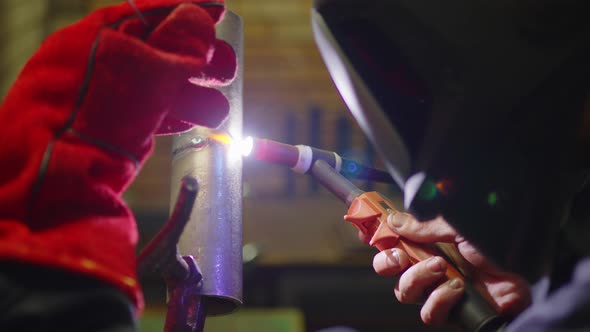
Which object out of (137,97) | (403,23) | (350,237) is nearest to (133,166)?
(137,97)

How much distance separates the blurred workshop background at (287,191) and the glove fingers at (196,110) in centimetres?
172

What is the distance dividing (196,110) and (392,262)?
1.13 feet

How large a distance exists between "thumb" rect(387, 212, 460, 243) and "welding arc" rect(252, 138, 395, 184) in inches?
3.0

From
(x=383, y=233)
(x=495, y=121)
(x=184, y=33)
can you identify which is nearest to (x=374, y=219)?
(x=383, y=233)

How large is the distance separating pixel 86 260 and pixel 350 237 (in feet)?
6.48

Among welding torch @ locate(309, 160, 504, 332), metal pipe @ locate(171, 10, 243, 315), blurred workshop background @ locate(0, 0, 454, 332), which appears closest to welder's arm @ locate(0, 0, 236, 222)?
metal pipe @ locate(171, 10, 243, 315)

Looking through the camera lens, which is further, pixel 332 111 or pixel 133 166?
pixel 332 111

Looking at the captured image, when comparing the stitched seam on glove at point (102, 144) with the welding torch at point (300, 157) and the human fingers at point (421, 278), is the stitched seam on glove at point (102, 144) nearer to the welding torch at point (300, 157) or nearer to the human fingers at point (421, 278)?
the welding torch at point (300, 157)

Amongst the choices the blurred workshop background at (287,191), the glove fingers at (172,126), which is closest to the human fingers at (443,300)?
the glove fingers at (172,126)

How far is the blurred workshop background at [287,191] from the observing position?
2447 mm

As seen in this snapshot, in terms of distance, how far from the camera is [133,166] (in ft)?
2.02

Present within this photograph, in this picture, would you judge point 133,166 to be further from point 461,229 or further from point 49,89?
point 461,229

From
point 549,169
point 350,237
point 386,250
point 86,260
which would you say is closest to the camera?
point 86,260

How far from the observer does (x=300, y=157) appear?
0.88 meters
